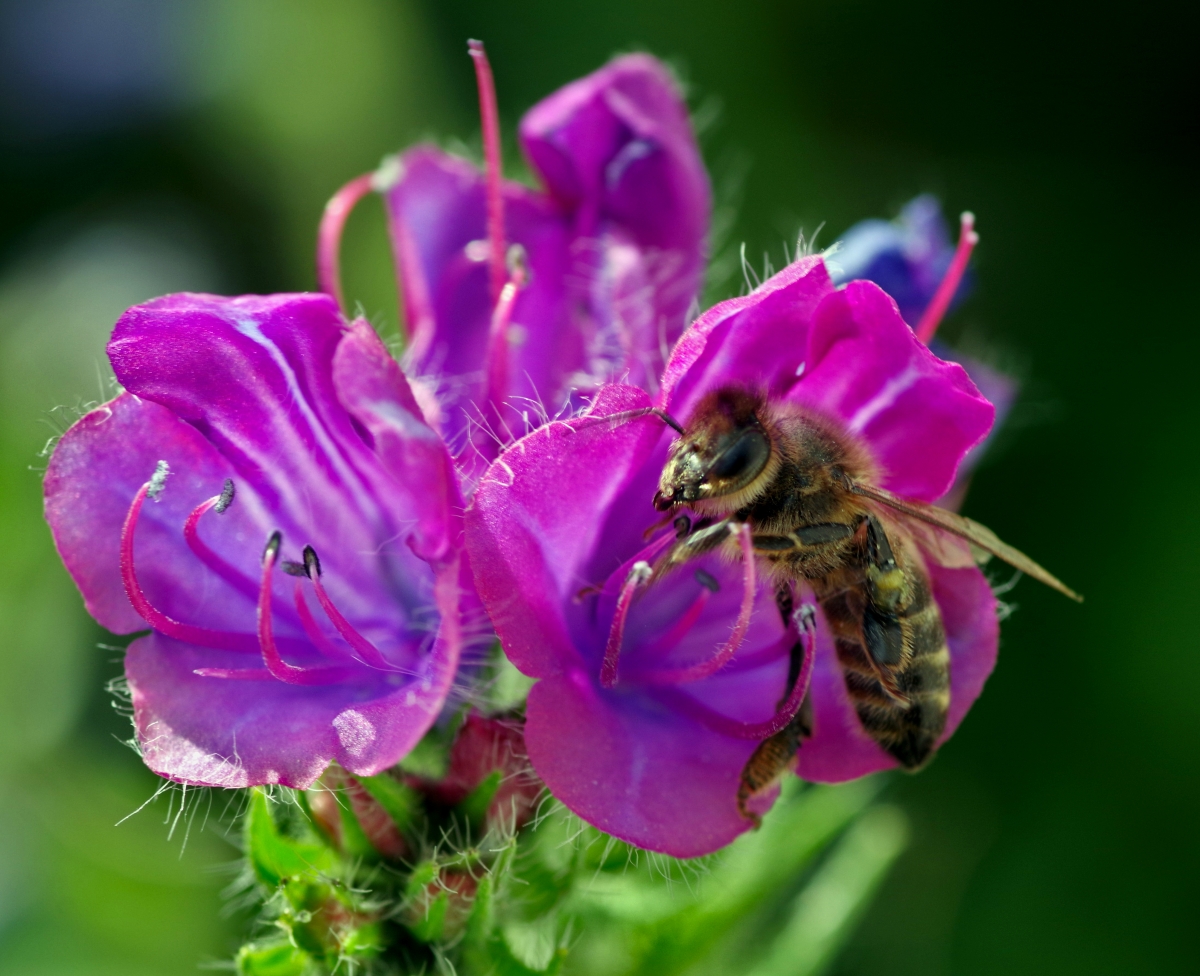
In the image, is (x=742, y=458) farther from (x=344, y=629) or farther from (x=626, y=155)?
(x=626, y=155)

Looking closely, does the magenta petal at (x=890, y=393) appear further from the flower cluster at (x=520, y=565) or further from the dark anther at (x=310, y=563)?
the dark anther at (x=310, y=563)

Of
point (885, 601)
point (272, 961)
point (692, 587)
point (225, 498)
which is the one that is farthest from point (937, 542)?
point (272, 961)

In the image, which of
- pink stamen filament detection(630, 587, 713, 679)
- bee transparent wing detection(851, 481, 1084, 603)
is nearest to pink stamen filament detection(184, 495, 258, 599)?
pink stamen filament detection(630, 587, 713, 679)

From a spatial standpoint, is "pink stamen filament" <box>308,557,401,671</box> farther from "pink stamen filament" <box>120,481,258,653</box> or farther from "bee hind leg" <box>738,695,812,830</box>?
"bee hind leg" <box>738,695,812,830</box>

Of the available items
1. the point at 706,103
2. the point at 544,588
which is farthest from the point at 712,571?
the point at 706,103

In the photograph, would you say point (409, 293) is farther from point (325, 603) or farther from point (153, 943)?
point (153, 943)
